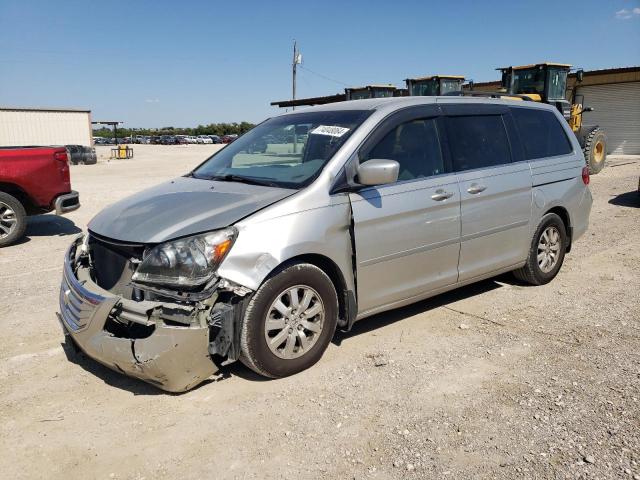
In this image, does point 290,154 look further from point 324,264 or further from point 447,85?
point 447,85

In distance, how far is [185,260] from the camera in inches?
128

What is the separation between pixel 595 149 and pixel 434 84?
543 centimetres

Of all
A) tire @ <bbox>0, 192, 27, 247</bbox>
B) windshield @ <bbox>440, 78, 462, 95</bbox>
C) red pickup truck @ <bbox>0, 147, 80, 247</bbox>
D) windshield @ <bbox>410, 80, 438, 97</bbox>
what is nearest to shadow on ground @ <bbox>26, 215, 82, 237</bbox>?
red pickup truck @ <bbox>0, 147, 80, 247</bbox>

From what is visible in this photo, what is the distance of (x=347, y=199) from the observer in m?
3.83

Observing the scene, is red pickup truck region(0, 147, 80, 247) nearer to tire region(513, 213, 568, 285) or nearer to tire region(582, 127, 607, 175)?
tire region(513, 213, 568, 285)

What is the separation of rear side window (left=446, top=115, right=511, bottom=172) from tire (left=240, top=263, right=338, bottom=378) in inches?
68.0

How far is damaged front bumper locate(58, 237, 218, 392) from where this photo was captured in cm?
316

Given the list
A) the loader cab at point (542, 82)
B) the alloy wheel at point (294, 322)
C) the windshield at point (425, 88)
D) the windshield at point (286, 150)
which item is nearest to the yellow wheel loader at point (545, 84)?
the loader cab at point (542, 82)

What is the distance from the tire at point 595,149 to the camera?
55.0 ft

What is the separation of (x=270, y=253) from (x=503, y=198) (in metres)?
2.50

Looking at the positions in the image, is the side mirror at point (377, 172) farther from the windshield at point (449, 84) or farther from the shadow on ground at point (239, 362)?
the windshield at point (449, 84)

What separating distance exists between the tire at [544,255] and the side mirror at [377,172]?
2285 mm

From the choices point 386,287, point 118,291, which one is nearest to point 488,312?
point 386,287

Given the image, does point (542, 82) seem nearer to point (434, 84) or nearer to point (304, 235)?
point (434, 84)
